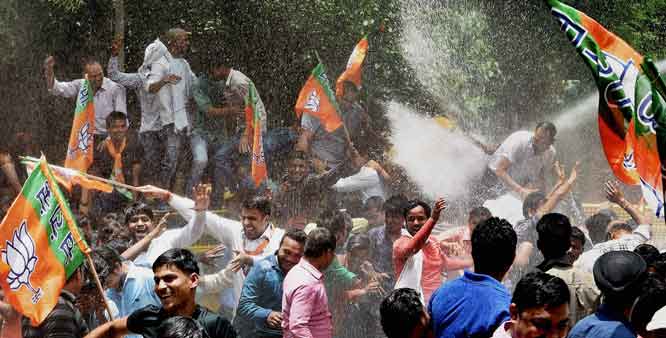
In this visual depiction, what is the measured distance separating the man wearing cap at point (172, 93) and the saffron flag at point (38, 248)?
7479 mm

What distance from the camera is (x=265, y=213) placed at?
8156 millimetres

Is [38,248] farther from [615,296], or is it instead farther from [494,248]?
[615,296]

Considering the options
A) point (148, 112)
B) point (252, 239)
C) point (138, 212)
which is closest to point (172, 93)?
point (148, 112)

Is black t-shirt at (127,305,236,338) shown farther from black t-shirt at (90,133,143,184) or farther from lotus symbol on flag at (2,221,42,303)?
black t-shirt at (90,133,143,184)

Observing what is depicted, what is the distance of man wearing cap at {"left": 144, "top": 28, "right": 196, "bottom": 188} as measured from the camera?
13.8 m

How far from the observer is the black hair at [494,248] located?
500cm

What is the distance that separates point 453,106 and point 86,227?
584cm

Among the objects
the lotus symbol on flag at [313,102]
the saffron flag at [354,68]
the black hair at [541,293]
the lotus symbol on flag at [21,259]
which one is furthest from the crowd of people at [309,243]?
the lotus symbol on flag at [313,102]

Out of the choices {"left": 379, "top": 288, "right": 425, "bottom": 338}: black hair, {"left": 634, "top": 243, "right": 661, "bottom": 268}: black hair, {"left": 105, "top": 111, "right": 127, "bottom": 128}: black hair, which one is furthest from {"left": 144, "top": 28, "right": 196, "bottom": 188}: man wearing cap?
{"left": 379, "top": 288, "right": 425, "bottom": 338}: black hair

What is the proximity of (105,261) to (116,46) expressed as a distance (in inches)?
303

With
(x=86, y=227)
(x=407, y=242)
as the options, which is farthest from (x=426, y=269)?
(x=86, y=227)

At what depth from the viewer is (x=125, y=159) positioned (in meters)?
13.8

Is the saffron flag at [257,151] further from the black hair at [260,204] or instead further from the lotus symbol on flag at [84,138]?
the black hair at [260,204]

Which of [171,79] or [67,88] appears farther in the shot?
[67,88]
